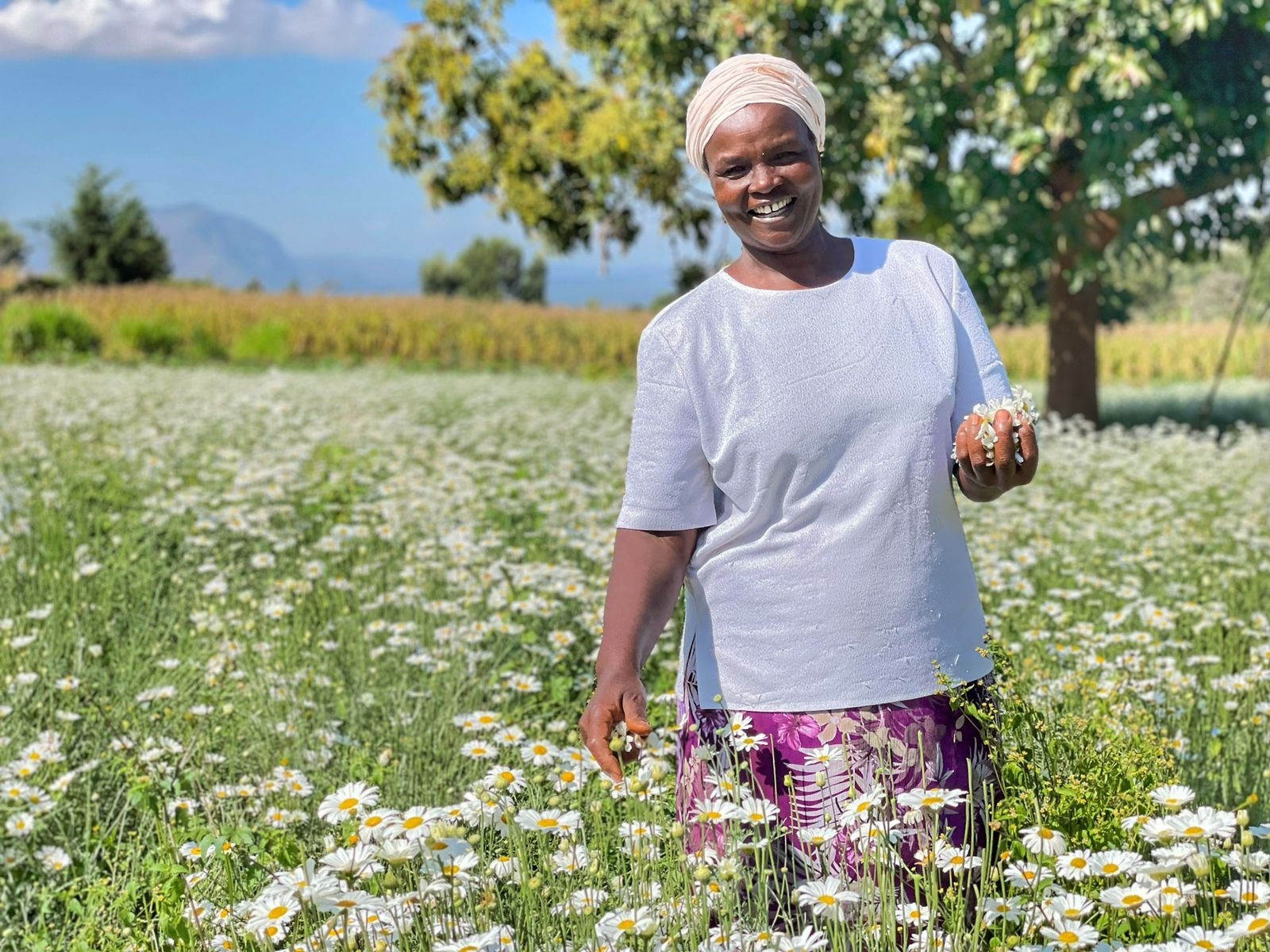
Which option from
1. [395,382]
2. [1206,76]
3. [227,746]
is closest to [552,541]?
[227,746]

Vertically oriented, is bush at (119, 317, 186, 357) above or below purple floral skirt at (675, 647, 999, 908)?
above

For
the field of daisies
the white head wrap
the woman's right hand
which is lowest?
the field of daisies

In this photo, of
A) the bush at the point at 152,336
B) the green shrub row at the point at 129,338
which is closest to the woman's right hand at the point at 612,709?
the green shrub row at the point at 129,338

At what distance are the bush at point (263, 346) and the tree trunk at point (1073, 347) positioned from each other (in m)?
16.3

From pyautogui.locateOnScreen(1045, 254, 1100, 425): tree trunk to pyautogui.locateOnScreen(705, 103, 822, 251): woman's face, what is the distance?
43.1 ft

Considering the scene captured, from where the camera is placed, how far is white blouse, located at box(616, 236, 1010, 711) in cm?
226

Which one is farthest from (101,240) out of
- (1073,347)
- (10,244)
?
(1073,347)

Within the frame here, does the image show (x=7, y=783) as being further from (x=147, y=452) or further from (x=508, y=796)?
(x=147, y=452)

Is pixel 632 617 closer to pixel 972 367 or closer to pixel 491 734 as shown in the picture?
pixel 972 367

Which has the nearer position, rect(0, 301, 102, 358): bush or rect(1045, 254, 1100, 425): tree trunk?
rect(1045, 254, 1100, 425): tree trunk

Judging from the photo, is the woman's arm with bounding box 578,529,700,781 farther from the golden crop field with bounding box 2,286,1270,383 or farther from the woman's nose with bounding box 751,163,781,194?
the golden crop field with bounding box 2,286,1270,383

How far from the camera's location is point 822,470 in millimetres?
2271

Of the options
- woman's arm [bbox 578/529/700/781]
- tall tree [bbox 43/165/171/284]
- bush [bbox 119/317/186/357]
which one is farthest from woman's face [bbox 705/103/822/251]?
tall tree [bbox 43/165/171/284]

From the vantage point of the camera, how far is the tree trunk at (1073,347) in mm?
14586
